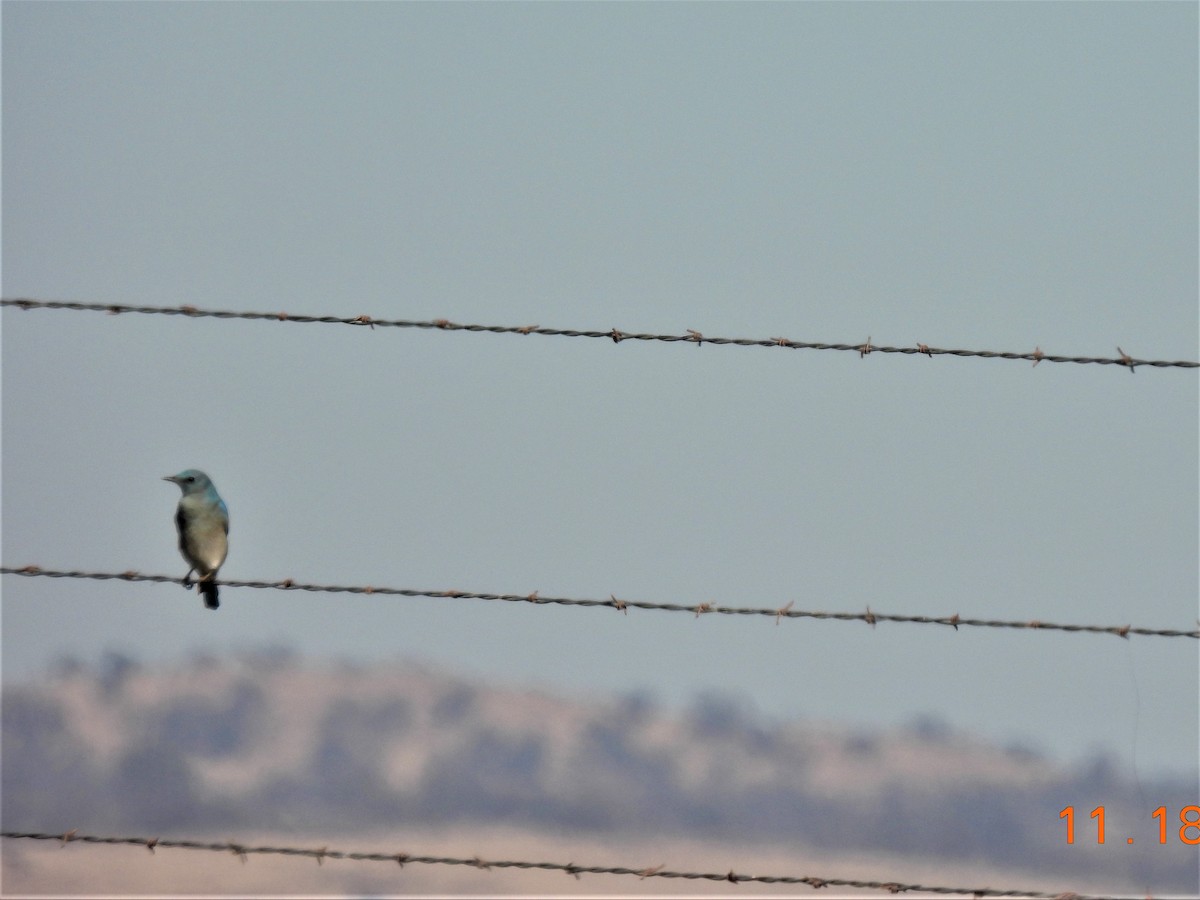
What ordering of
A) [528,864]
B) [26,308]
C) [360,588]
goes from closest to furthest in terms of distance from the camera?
[528,864] → [360,588] → [26,308]

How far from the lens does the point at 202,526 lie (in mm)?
9719

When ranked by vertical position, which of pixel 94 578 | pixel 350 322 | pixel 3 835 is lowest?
pixel 3 835

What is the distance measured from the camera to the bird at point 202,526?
9.66 metres

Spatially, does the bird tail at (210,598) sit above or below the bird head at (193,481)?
below

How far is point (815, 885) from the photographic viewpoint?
578cm

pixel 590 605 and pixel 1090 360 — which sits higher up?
pixel 1090 360

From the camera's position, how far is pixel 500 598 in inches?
233

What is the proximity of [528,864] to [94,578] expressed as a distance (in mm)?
1883

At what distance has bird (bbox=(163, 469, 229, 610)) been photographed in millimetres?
9656

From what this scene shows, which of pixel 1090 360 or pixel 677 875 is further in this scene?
pixel 1090 360

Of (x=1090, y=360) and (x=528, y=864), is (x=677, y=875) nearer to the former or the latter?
(x=528, y=864)

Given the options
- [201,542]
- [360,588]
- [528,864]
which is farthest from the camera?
[201,542]

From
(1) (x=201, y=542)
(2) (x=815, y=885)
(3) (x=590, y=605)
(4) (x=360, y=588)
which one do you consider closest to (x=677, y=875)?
(2) (x=815, y=885)

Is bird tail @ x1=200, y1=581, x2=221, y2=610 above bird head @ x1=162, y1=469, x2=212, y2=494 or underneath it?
underneath
